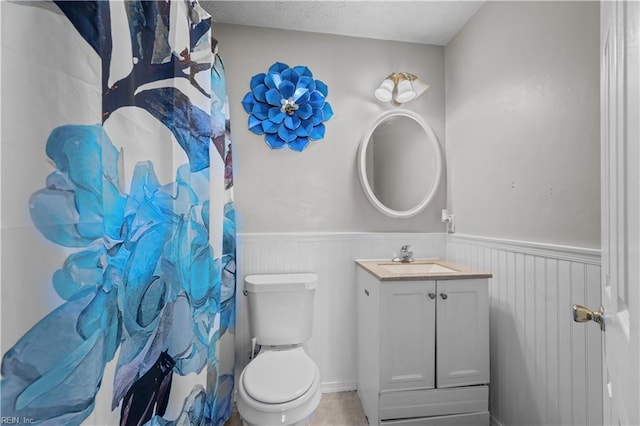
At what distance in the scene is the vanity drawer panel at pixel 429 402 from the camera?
146 centimetres

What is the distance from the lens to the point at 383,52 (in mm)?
2070

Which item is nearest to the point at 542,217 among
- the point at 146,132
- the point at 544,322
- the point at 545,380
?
the point at 544,322

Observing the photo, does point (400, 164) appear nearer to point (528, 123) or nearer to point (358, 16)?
point (528, 123)

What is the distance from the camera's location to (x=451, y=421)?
148 centimetres

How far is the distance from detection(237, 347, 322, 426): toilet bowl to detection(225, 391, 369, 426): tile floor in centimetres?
48

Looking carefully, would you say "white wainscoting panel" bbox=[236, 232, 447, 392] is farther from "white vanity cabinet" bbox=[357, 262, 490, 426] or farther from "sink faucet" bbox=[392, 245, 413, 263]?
"white vanity cabinet" bbox=[357, 262, 490, 426]

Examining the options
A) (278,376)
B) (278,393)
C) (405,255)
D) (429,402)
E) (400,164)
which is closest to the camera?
(278,393)

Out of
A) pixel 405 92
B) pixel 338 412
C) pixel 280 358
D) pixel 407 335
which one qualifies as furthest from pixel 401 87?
pixel 338 412

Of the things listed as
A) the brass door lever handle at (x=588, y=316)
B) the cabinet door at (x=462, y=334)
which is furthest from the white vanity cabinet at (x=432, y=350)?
the brass door lever handle at (x=588, y=316)

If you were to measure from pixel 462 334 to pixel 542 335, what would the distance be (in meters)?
0.33

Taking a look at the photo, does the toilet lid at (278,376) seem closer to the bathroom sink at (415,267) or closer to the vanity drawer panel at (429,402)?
the vanity drawer panel at (429,402)

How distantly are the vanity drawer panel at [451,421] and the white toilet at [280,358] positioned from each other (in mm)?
440

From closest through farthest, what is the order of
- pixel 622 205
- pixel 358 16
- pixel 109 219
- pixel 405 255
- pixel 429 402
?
pixel 622 205 → pixel 109 219 → pixel 429 402 → pixel 358 16 → pixel 405 255

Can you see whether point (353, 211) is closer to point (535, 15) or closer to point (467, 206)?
point (467, 206)
